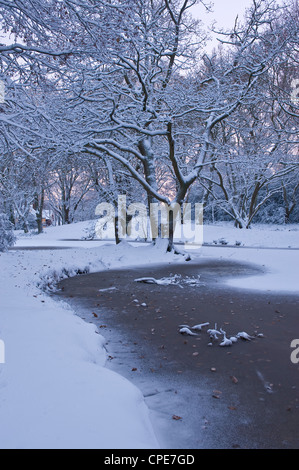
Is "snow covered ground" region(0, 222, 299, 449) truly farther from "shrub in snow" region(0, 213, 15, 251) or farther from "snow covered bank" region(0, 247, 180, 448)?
"shrub in snow" region(0, 213, 15, 251)

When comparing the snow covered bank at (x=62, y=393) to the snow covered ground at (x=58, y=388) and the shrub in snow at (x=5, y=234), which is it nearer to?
the snow covered ground at (x=58, y=388)

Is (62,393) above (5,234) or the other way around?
the other way around

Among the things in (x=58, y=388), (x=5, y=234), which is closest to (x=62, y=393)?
(x=58, y=388)

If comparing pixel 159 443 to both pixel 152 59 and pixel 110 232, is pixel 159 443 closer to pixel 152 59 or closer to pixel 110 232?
pixel 152 59

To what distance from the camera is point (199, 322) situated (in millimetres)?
6887

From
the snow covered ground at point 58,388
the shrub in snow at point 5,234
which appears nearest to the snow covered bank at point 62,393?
the snow covered ground at point 58,388

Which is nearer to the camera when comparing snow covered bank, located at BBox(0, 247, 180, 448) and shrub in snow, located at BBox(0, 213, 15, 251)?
snow covered bank, located at BBox(0, 247, 180, 448)

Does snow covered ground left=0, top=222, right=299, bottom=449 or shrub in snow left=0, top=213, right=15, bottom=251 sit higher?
shrub in snow left=0, top=213, right=15, bottom=251

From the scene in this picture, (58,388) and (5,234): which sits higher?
(5,234)

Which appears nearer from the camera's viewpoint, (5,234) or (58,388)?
(58,388)

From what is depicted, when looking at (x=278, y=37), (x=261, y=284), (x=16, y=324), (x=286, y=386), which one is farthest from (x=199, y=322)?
(x=278, y=37)

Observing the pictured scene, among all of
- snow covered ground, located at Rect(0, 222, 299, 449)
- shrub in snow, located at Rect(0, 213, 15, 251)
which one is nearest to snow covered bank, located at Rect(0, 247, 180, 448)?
snow covered ground, located at Rect(0, 222, 299, 449)

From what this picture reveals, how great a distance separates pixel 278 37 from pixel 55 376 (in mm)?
16989

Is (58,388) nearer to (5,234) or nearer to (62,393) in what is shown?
(62,393)
